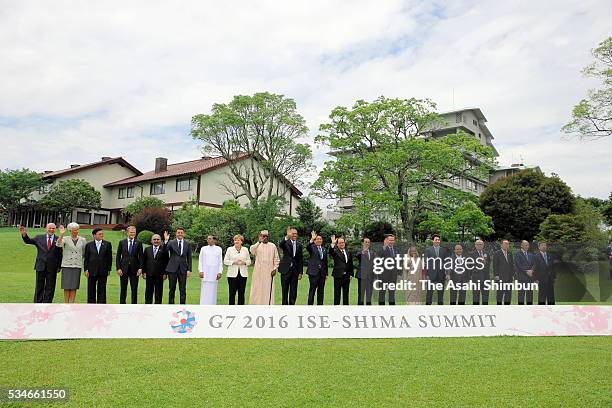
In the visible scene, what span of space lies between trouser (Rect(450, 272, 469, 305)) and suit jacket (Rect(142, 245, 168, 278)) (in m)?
6.42

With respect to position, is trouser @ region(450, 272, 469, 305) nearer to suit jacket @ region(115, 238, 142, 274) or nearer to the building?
suit jacket @ region(115, 238, 142, 274)

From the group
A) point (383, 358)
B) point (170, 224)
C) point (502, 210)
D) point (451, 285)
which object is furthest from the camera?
point (502, 210)

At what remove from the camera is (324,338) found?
26.7 ft

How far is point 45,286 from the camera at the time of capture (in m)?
9.56

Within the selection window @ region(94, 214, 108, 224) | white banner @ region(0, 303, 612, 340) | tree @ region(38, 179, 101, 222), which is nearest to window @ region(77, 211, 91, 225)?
window @ region(94, 214, 108, 224)

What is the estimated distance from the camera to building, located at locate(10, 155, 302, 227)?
38.4m

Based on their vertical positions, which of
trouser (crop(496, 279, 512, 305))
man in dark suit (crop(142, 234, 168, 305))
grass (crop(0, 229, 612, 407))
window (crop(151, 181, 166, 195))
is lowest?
grass (crop(0, 229, 612, 407))

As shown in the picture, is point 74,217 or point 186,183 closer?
point 186,183

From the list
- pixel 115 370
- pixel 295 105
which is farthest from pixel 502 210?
pixel 115 370

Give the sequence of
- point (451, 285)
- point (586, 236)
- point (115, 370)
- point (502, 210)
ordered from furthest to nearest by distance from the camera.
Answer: point (502, 210) < point (586, 236) < point (451, 285) < point (115, 370)

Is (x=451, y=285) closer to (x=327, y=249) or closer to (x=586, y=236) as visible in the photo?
(x=327, y=249)

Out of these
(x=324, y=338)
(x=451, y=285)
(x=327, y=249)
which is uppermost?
(x=327, y=249)

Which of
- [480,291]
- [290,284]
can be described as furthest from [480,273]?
[290,284]

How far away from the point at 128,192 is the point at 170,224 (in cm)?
1435
